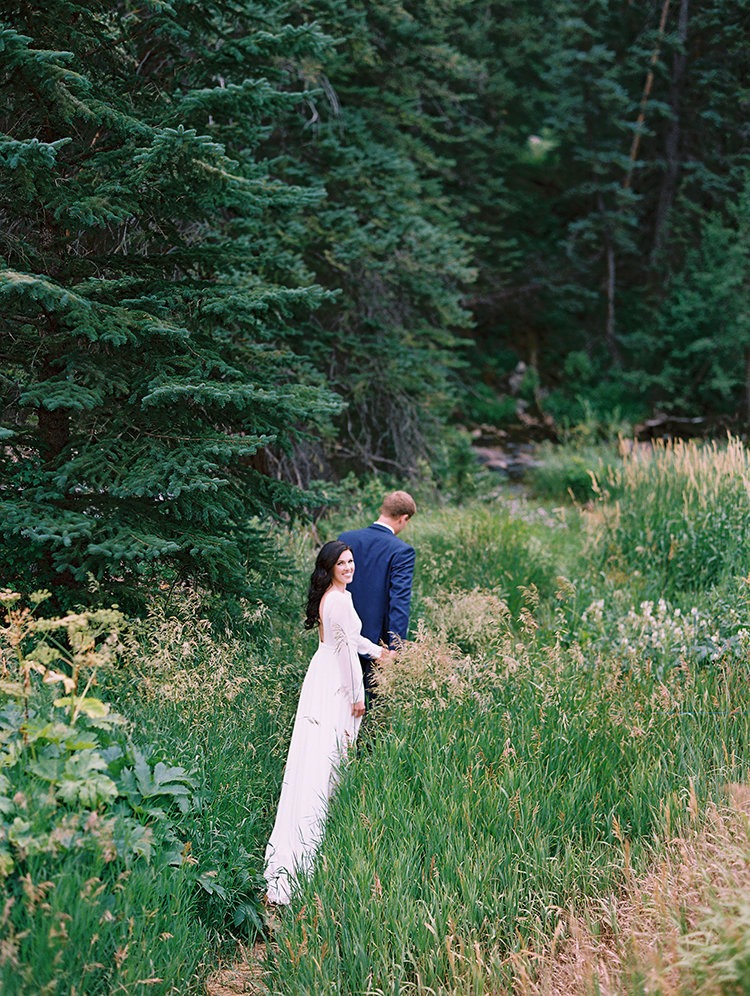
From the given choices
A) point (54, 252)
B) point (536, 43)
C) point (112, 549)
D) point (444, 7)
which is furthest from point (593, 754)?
point (536, 43)

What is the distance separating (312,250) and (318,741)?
25.2 ft

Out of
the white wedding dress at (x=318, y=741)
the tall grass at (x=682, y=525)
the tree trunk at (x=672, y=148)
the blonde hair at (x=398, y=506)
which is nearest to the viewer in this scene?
the white wedding dress at (x=318, y=741)

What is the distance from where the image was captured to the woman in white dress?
3.81 metres

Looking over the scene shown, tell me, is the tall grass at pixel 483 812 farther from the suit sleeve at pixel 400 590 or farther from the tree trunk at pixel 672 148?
the tree trunk at pixel 672 148

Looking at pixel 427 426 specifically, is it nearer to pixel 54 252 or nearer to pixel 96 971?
pixel 54 252

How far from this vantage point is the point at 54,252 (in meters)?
5.07

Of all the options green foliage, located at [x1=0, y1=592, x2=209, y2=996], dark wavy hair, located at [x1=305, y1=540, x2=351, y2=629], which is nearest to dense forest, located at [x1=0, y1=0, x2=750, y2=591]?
dark wavy hair, located at [x1=305, y1=540, x2=351, y2=629]

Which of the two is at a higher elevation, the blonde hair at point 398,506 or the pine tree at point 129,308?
the pine tree at point 129,308

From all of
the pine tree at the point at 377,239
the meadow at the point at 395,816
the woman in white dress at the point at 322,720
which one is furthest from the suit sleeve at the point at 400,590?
the pine tree at the point at 377,239

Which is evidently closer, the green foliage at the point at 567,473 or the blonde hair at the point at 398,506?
the blonde hair at the point at 398,506

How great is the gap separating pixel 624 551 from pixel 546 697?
453 cm

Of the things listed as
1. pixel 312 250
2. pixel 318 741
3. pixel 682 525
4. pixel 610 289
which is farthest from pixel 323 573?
pixel 610 289

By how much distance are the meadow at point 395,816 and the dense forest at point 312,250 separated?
2.86 feet

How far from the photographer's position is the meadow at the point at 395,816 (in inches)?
102
